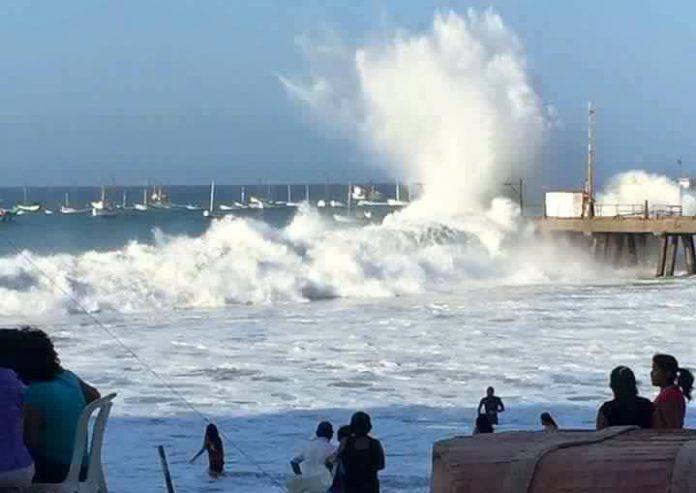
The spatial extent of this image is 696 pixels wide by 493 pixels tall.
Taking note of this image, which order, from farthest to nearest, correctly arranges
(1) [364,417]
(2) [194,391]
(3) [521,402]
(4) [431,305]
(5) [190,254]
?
(5) [190,254], (4) [431,305], (2) [194,391], (3) [521,402], (1) [364,417]

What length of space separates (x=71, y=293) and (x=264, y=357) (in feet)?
49.7

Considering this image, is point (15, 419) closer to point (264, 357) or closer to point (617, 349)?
point (264, 357)

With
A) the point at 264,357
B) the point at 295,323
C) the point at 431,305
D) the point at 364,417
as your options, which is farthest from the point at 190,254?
the point at 364,417

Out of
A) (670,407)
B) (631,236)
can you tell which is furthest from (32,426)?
(631,236)

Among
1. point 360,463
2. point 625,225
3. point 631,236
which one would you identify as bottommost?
point 360,463

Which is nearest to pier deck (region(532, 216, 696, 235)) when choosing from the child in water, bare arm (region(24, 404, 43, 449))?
the child in water

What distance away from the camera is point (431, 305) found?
33.0 m

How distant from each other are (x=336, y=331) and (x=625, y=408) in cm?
2031

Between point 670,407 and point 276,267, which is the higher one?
point 670,407

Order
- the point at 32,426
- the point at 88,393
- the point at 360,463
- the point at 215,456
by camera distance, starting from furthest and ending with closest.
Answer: the point at 215,456
the point at 360,463
the point at 88,393
the point at 32,426

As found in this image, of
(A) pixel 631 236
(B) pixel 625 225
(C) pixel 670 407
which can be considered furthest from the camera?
(A) pixel 631 236

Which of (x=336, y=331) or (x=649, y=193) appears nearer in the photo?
(x=336, y=331)

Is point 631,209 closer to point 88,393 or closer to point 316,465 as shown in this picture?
point 316,465

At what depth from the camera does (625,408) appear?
5.36 meters
